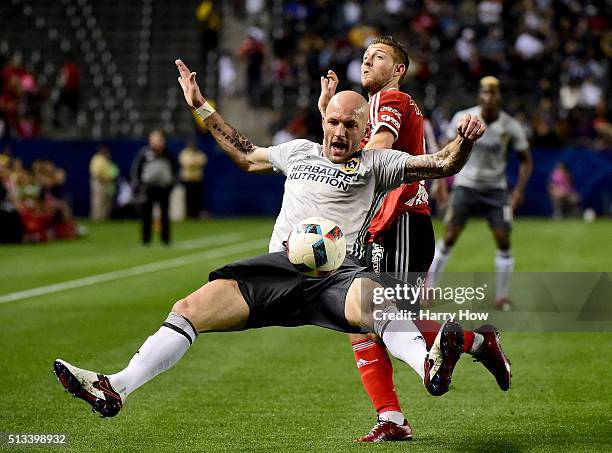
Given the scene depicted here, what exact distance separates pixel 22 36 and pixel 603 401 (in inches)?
1287

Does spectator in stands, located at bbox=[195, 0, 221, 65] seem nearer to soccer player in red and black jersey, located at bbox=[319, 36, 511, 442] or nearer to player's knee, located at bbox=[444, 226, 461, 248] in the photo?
player's knee, located at bbox=[444, 226, 461, 248]

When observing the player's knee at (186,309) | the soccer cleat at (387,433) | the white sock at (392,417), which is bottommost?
the soccer cleat at (387,433)

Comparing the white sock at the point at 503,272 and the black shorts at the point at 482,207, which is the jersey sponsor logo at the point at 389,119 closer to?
the black shorts at the point at 482,207

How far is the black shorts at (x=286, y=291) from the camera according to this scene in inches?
268

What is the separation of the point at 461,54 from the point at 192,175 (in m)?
8.64

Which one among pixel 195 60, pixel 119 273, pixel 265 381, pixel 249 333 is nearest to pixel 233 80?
pixel 195 60

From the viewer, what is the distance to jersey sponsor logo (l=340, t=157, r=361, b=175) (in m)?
7.16

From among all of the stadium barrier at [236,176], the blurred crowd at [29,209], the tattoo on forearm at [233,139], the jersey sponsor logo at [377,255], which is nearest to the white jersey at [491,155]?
the jersey sponsor logo at [377,255]

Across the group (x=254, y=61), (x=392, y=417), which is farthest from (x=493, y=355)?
(x=254, y=61)

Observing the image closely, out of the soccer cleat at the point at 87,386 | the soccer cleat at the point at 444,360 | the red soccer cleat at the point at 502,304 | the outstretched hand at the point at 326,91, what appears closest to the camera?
the soccer cleat at the point at 444,360

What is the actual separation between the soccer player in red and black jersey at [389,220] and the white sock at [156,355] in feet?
4.20

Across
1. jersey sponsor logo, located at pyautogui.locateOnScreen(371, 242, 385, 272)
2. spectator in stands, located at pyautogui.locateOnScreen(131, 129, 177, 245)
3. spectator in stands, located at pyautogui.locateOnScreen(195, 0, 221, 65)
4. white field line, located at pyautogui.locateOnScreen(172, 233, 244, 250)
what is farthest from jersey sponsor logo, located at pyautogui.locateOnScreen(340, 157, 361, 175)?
spectator in stands, located at pyautogui.locateOnScreen(195, 0, 221, 65)

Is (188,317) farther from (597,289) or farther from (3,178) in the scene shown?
(3,178)

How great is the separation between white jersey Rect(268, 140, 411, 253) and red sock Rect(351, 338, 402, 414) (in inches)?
28.2
